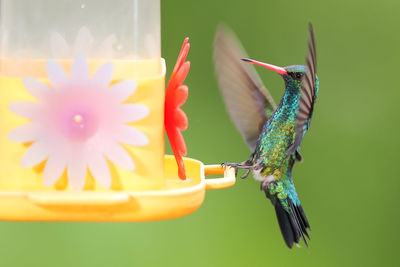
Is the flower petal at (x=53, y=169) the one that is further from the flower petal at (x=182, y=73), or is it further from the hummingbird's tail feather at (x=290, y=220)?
the hummingbird's tail feather at (x=290, y=220)

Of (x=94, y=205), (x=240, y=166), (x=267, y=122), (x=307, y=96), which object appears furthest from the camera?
(x=267, y=122)

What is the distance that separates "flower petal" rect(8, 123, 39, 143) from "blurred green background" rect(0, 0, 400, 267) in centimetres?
162

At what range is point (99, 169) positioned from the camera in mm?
1172

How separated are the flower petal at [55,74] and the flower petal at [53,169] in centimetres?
15

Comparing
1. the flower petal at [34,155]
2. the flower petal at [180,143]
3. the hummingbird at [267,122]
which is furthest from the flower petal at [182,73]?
the hummingbird at [267,122]

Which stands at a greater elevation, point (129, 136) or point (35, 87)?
point (35, 87)

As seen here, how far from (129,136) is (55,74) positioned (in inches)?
7.5

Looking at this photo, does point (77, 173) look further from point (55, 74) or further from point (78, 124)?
point (55, 74)

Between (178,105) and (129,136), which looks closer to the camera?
(129,136)

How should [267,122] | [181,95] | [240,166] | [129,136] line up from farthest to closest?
A: [267,122], [240,166], [181,95], [129,136]

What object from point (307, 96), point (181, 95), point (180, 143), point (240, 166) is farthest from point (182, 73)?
point (240, 166)

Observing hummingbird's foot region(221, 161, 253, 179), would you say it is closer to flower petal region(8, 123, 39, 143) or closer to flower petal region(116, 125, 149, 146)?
flower petal region(116, 125, 149, 146)

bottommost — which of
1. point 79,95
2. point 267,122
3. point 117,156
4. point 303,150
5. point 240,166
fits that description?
point 303,150

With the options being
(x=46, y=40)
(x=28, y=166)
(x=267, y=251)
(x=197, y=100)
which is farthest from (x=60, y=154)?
(x=267, y=251)
